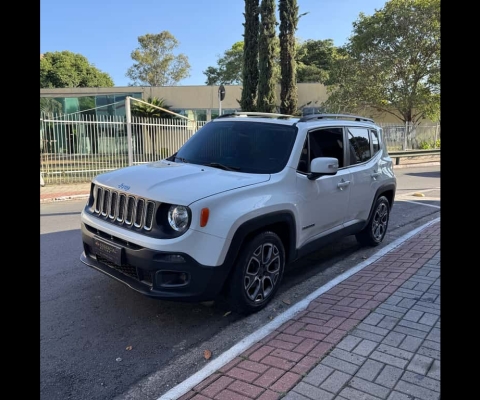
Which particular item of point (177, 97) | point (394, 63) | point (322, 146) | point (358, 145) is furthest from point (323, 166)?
point (177, 97)

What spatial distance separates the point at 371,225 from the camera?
583 centimetres

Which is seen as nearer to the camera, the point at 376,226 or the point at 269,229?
the point at 269,229

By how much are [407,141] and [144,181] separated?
2381 centimetres

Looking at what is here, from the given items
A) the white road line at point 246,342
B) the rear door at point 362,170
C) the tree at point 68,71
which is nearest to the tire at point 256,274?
the white road line at point 246,342

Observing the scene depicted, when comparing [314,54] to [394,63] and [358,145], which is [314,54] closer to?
[394,63]

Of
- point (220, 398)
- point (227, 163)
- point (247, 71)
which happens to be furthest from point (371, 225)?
point (247, 71)

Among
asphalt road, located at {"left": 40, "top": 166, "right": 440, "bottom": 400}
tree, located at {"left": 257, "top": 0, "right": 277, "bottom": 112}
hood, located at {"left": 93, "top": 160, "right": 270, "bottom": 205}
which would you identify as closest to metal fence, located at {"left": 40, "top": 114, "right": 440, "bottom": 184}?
tree, located at {"left": 257, "top": 0, "right": 277, "bottom": 112}

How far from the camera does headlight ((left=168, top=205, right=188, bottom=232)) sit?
3.25 meters

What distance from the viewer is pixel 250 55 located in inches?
890

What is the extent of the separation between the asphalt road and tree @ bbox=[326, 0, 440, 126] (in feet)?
78.5

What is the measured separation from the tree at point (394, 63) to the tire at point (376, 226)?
21.0m

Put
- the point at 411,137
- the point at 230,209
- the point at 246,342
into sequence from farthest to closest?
the point at 411,137 → the point at 230,209 → the point at 246,342

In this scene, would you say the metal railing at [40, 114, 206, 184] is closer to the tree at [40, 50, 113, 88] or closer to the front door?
the front door

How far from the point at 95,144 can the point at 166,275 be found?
1267cm
